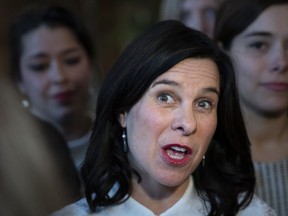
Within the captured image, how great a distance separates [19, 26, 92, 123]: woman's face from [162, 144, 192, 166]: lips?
0.99m

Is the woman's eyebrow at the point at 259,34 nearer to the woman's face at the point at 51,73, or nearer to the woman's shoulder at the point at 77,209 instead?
the woman's face at the point at 51,73

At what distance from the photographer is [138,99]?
164 centimetres

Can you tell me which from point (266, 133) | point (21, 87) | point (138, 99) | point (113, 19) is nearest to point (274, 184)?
point (266, 133)

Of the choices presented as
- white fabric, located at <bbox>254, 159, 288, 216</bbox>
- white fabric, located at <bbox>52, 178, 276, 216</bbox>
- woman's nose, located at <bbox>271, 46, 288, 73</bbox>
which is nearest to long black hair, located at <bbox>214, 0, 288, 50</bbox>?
woman's nose, located at <bbox>271, 46, 288, 73</bbox>

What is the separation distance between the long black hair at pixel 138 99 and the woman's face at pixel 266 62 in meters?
0.42

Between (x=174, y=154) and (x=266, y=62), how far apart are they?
769 mm

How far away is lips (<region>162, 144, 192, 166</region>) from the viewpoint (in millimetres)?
1595

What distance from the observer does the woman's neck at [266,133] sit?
7.32ft

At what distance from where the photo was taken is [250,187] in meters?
1.80

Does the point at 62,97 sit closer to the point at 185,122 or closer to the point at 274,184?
the point at 274,184

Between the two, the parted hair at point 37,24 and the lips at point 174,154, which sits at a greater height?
the lips at point 174,154

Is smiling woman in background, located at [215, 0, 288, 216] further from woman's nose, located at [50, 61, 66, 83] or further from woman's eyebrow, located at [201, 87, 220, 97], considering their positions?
woman's nose, located at [50, 61, 66, 83]

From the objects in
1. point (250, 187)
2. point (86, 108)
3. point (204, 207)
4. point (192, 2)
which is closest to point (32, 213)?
point (204, 207)

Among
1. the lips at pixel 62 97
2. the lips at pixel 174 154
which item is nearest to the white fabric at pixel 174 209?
the lips at pixel 174 154
